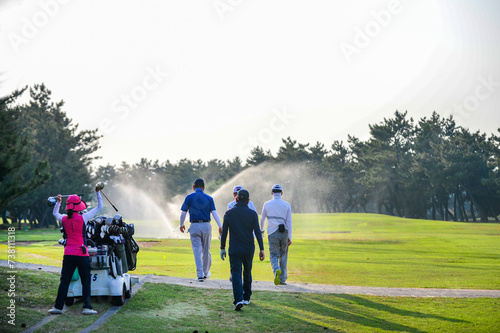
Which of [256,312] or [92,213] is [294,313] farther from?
[92,213]

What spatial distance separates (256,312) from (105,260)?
2848 millimetres

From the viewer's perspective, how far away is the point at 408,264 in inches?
840

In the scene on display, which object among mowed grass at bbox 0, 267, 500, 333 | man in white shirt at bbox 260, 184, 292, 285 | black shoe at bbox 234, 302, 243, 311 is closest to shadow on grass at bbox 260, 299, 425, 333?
mowed grass at bbox 0, 267, 500, 333

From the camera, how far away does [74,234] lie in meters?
9.79

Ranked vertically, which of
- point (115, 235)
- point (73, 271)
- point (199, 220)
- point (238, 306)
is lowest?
point (238, 306)

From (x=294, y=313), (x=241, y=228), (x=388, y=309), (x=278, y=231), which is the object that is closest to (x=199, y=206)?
(x=278, y=231)

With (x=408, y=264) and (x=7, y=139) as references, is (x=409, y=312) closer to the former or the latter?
(x=408, y=264)

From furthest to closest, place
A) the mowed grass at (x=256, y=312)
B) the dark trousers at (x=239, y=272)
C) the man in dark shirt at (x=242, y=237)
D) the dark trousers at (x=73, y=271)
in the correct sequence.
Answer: the man in dark shirt at (x=242, y=237), the dark trousers at (x=239, y=272), the dark trousers at (x=73, y=271), the mowed grass at (x=256, y=312)

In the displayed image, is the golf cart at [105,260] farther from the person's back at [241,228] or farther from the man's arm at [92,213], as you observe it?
the person's back at [241,228]

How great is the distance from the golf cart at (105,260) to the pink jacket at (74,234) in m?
0.43

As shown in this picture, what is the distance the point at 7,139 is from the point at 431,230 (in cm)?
4770

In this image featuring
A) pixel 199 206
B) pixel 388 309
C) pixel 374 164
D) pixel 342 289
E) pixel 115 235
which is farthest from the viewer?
pixel 374 164

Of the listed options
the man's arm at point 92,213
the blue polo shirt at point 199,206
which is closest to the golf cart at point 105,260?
the man's arm at point 92,213

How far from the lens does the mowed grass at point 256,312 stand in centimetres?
898
